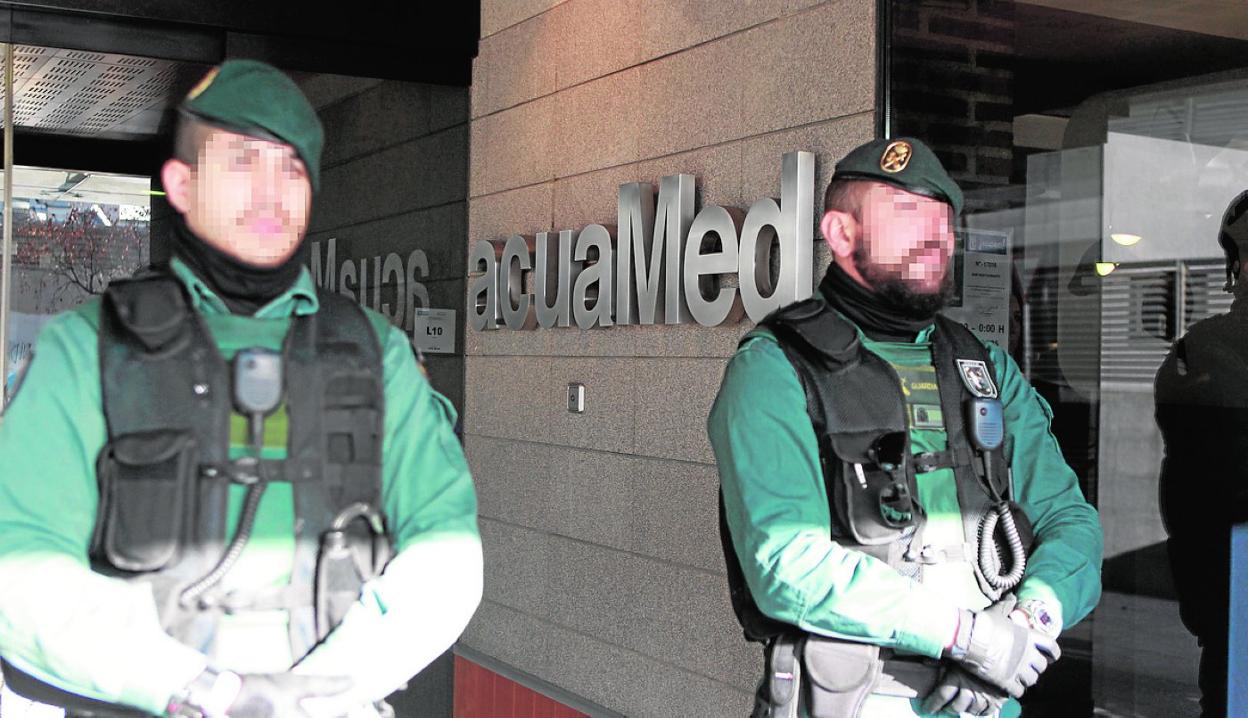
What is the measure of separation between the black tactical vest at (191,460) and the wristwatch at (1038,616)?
3.75ft

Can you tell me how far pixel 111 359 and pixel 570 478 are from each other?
335 centimetres

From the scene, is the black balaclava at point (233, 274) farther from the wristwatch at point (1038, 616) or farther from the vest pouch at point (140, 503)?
the wristwatch at point (1038, 616)

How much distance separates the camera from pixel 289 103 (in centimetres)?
187

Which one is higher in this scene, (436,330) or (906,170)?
(906,170)

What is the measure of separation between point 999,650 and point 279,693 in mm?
1174

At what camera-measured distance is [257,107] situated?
1.82 metres

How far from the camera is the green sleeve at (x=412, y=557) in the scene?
5.93 ft

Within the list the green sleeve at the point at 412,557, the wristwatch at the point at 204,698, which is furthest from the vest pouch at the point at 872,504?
the wristwatch at the point at 204,698

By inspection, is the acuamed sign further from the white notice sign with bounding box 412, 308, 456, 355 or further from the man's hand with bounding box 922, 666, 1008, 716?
the man's hand with bounding box 922, 666, 1008, 716

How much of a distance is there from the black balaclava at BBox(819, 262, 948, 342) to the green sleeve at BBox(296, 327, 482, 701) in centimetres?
84

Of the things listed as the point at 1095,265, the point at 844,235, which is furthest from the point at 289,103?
the point at 1095,265

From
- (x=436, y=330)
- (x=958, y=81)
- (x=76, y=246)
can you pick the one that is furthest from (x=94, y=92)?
(x=958, y=81)

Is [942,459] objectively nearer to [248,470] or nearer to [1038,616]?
[1038,616]

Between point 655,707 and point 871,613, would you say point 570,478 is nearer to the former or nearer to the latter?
point 655,707
